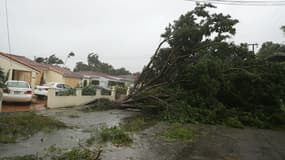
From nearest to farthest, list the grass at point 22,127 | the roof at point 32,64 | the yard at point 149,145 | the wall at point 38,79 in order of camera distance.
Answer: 1. the yard at point 149,145
2. the grass at point 22,127
3. the roof at point 32,64
4. the wall at point 38,79

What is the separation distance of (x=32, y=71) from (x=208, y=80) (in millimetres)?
14840

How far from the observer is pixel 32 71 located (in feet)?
62.4

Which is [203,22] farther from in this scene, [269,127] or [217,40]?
[269,127]

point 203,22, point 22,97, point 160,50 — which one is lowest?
point 22,97

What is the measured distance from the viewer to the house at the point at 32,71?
18203mm

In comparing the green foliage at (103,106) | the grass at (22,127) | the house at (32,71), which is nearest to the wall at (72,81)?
the house at (32,71)

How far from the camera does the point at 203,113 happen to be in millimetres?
12414

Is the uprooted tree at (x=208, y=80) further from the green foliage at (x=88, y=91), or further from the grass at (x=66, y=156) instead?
the grass at (x=66, y=156)

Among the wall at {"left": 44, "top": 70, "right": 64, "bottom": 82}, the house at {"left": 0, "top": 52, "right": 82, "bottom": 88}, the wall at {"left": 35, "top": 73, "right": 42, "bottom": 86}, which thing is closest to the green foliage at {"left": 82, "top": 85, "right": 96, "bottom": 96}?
the house at {"left": 0, "top": 52, "right": 82, "bottom": 88}

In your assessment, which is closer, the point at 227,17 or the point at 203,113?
the point at 203,113

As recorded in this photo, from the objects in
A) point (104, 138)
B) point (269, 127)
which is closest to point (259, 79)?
point (269, 127)

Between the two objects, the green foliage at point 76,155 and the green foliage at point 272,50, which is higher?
the green foliage at point 272,50

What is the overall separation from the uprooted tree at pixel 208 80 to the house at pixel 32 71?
941cm

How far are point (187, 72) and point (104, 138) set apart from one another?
310 inches
